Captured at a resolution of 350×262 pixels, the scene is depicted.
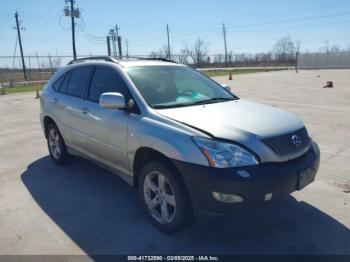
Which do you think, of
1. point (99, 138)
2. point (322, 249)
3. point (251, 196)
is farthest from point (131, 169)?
point (322, 249)

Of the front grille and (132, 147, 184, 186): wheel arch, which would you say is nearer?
the front grille

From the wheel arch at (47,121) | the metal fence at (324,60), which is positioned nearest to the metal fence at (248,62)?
the metal fence at (324,60)

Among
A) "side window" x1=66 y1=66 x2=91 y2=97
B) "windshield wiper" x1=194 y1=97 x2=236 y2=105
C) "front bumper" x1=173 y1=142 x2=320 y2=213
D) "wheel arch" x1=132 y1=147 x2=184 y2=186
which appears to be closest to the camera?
"front bumper" x1=173 y1=142 x2=320 y2=213

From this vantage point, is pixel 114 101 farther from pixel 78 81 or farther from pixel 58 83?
pixel 58 83

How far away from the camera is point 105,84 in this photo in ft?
13.3

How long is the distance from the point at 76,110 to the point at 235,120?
95.3 inches

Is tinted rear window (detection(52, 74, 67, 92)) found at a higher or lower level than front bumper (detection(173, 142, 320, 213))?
higher

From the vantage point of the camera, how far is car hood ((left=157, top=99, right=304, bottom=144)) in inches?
112

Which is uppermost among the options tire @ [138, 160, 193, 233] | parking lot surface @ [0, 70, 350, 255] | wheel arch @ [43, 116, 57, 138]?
wheel arch @ [43, 116, 57, 138]

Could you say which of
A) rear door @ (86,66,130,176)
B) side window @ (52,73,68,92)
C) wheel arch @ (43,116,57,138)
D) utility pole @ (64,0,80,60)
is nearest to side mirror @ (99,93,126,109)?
rear door @ (86,66,130,176)

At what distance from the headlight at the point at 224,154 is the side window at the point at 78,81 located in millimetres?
2431

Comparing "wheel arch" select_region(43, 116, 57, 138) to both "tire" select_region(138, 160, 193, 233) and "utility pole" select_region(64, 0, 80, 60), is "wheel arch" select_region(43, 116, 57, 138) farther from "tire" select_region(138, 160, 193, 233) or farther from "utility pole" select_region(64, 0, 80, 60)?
"utility pole" select_region(64, 0, 80, 60)

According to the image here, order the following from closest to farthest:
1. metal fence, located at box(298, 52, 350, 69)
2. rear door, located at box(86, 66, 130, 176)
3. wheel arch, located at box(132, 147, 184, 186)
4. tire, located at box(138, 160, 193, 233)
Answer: tire, located at box(138, 160, 193, 233) < wheel arch, located at box(132, 147, 184, 186) < rear door, located at box(86, 66, 130, 176) < metal fence, located at box(298, 52, 350, 69)

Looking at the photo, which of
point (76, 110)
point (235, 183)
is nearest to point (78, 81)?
point (76, 110)
